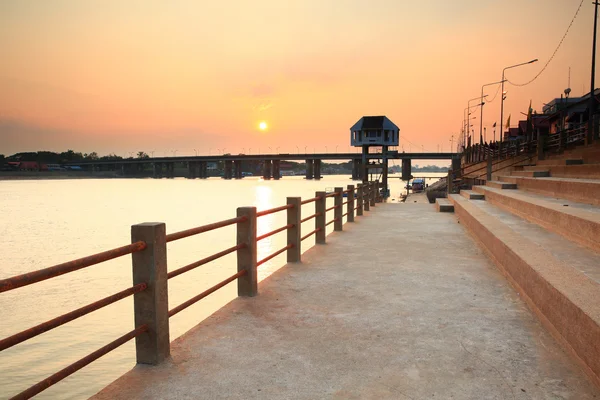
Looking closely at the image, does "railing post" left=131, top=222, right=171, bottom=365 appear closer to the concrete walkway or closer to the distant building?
the concrete walkway

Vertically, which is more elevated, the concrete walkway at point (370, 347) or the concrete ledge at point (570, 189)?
the concrete ledge at point (570, 189)

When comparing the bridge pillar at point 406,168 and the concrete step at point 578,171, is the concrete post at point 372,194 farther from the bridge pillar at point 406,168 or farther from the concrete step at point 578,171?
the bridge pillar at point 406,168

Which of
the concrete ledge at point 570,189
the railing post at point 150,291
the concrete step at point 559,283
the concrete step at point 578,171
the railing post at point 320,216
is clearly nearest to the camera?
the concrete step at point 559,283

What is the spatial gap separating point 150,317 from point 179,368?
0.51 meters

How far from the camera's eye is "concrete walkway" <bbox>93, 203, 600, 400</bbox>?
3287mm

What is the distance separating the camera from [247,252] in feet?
18.9

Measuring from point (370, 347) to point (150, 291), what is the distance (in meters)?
2.13

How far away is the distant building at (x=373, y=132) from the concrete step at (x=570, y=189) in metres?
72.8

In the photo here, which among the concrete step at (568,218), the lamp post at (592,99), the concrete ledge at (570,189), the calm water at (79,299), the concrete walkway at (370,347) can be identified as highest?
the lamp post at (592,99)

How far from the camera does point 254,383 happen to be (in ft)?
11.1

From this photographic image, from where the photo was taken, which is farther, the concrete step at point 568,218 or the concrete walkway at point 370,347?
the concrete step at point 568,218

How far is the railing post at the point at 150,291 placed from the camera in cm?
367

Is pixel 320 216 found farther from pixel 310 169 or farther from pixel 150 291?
pixel 310 169

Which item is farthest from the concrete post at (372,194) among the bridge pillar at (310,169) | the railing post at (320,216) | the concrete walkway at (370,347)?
the bridge pillar at (310,169)
